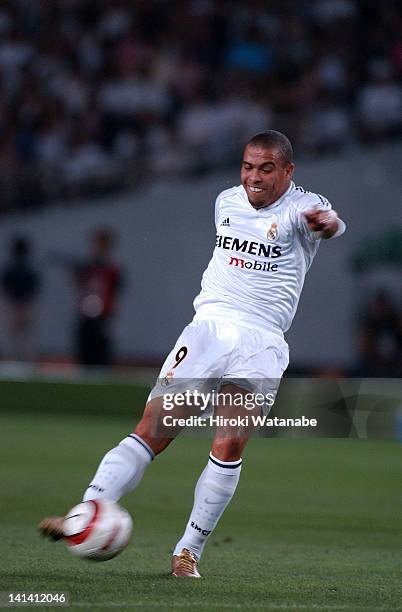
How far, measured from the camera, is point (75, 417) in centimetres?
1689

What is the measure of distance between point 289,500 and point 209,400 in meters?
4.51

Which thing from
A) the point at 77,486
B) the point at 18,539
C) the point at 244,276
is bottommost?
the point at 77,486

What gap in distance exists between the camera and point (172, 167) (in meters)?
17.7

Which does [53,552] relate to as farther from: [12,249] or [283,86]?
[283,86]

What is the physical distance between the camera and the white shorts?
244 inches

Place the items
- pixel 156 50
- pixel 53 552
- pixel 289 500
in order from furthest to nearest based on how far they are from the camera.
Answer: pixel 156 50 → pixel 289 500 → pixel 53 552

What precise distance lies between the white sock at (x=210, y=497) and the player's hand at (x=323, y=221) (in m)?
1.21

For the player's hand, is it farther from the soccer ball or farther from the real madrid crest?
the soccer ball

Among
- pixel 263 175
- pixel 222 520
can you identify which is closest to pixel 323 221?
pixel 263 175

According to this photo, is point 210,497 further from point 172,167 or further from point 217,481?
point 172,167

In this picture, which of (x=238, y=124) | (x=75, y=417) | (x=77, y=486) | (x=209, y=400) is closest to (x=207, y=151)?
(x=238, y=124)

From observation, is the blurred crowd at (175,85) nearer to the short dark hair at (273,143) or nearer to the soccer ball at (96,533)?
the short dark hair at (273,143)

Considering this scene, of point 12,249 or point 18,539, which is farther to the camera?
point 12,249

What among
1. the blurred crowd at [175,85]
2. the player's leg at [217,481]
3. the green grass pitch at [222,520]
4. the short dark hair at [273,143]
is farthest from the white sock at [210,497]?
the blurred crowd at [175,85]
